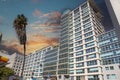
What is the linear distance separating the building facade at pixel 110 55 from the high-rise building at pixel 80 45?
2.52m

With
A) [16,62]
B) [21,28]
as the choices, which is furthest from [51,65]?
[16,62]

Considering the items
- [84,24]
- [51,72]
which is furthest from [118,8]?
[51,72]

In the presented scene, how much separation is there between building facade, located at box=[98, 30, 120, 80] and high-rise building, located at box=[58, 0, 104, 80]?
8.25ft

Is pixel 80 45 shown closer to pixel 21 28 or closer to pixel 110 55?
pixel 110 55

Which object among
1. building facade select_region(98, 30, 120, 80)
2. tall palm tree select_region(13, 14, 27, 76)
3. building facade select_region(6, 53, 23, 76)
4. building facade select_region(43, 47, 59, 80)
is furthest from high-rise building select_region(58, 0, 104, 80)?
building facade select_region(6, 53, 23, 76)

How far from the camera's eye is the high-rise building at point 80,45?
58934 millimetres

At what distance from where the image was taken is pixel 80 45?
2726 inches

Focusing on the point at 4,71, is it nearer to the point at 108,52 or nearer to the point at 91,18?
the point at 108,52

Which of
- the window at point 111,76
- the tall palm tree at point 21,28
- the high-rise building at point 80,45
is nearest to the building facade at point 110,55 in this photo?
the window at point 111,76

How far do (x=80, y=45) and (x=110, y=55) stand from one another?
19.6 metres

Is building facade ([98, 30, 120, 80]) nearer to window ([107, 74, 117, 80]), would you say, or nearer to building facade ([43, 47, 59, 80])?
window ([107, 74, 117, 80])

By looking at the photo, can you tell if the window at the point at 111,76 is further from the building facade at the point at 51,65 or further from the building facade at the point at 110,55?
the building facade at the point at 51,65

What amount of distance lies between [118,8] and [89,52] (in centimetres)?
6098

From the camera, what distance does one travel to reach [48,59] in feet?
314
